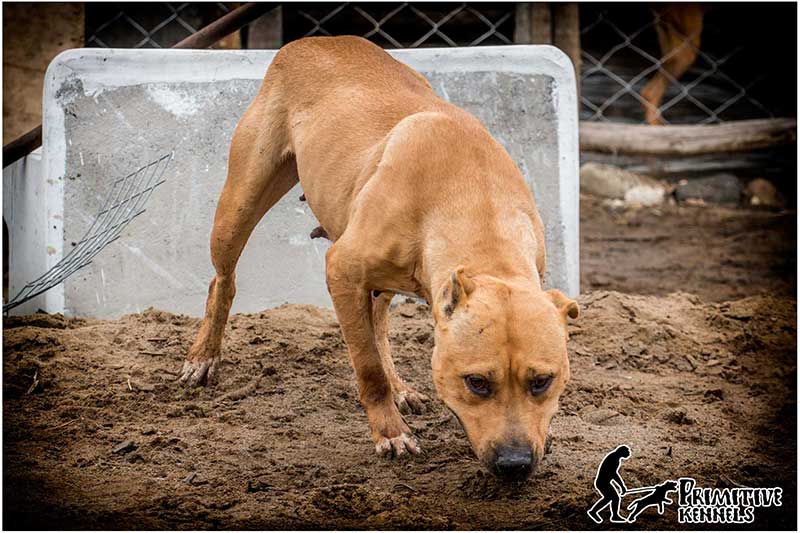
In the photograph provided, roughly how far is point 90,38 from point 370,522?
6.26 meters

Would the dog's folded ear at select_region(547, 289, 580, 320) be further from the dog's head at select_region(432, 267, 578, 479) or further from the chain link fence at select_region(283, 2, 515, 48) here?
the chain link fence at select_region(283, 2, 515, 48)

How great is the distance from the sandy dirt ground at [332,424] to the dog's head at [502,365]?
11.3 inches

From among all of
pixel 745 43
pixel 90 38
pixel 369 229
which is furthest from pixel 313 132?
pixel 745 43

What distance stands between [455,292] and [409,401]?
1245mm

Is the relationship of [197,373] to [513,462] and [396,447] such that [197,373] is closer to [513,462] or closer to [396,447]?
[396,447]

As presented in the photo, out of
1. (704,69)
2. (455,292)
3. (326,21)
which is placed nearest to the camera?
(455,292)

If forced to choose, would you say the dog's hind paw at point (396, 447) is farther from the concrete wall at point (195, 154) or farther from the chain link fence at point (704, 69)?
the chain link fence at point (704, 69)

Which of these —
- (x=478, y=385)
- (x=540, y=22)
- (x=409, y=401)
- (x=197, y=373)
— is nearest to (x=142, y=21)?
(x=540, y=22)

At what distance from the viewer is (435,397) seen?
429 centimetres

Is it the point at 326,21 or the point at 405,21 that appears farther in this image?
the point at 405,21

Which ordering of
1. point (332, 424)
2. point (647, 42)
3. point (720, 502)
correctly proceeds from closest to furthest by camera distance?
point (720, 502) → point (332, 424) → point (647, 42)

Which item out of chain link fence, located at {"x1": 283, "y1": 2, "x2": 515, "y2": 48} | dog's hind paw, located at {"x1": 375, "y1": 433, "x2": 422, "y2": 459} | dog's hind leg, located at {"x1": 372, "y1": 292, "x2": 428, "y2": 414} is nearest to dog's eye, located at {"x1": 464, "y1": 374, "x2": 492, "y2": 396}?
dog's hind paw, located at {"x1": 375, "y1": 433, "x2": 422, "y2": 459}

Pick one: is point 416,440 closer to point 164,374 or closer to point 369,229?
point 369,229

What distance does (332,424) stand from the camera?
3959 millimetres
